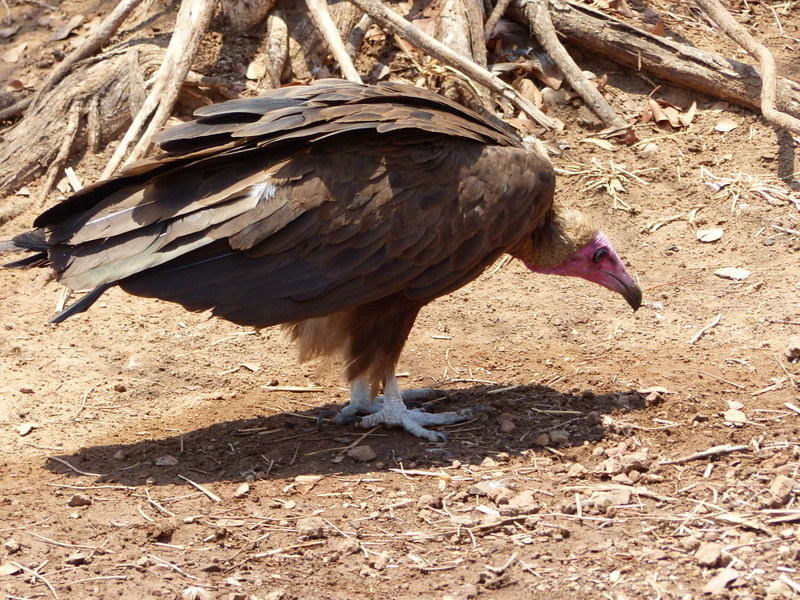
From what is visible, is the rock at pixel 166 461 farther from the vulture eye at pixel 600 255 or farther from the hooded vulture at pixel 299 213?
the vulture eye at pixel 600 255

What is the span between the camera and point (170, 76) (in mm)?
7227

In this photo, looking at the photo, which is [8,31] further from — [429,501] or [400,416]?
[429,501]

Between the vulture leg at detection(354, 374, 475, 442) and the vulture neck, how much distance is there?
1031 millimetres

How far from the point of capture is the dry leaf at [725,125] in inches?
307

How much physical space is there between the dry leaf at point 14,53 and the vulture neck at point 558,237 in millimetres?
5396

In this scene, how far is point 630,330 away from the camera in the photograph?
6328mm

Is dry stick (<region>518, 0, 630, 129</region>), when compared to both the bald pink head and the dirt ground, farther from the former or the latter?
the bald pink head

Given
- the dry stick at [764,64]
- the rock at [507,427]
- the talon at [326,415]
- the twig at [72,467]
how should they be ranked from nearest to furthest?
the twig at [72,467], the rock at [507,427], the talon at [326,415], the dry stick at [764,64]

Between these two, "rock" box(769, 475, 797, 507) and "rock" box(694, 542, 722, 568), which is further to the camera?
"rock" box(769, 475, 797, 507)

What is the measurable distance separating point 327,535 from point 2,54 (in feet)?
21.3

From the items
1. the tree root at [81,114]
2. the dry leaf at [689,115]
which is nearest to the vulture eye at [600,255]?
the dry leaf at [689,115]

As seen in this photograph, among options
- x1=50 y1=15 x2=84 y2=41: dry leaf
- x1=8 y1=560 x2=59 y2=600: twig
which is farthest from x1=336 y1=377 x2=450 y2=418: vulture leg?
x1=50 y1=15 x2=84 y2=41: dry leaf

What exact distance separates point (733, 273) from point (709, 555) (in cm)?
342

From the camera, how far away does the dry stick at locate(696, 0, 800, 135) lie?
270 inches
